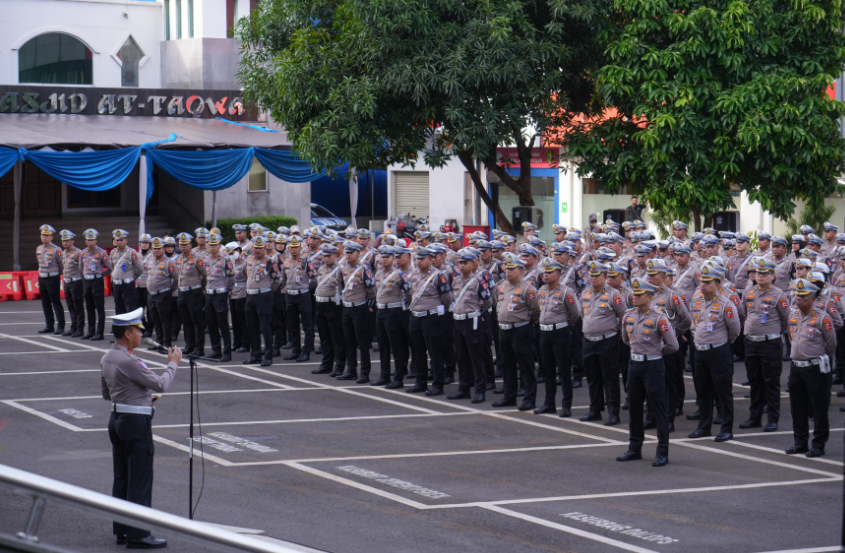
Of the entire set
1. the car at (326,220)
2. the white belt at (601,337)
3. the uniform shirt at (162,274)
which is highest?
the car at (326,220)

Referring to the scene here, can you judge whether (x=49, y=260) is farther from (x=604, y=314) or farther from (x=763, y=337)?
(x=763, y=337)

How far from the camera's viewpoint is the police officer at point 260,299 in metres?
17.3

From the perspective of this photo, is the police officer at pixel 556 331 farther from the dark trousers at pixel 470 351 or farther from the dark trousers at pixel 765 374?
the dark trousers at pixel 765 374

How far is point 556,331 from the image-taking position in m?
13.4

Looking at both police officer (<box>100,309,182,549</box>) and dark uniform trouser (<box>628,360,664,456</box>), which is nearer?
police officer (<box>100,309,182,549</box>)

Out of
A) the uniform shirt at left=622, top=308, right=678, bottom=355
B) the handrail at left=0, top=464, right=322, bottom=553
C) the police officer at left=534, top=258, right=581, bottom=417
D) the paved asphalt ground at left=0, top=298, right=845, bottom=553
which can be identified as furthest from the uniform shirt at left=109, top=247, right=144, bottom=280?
the handrail at left=0, top=464, right=322, bottom=553

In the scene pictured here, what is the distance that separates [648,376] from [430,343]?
14.8 ft

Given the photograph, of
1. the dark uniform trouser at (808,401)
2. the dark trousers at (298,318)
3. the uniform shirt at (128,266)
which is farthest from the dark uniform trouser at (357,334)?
the dark uniform trouser at (808,401)

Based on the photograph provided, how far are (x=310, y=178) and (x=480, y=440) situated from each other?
1911 cm

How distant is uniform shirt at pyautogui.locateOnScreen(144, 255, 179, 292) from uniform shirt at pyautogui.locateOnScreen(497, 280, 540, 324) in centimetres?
720

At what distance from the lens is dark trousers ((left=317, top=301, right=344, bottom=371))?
1655cm

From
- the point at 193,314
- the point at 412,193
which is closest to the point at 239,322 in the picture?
the point at 193,314

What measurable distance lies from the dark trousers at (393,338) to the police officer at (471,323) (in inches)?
41.2

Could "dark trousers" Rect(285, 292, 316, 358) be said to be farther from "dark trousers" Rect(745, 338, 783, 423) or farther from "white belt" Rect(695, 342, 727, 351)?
"dark trousers" Rect(745, 338, 783, 423)
